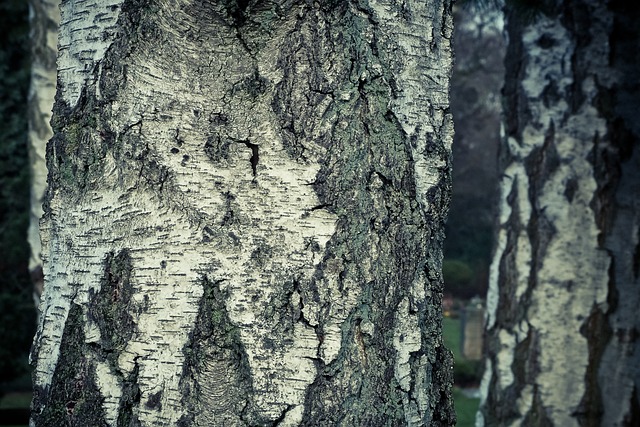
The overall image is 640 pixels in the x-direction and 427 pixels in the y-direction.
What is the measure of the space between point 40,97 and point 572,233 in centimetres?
372

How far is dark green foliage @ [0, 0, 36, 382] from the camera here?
7.75 metres

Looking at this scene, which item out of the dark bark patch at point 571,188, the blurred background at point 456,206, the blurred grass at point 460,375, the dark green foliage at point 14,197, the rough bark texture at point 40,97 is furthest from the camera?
the blurred grass at point 460,375

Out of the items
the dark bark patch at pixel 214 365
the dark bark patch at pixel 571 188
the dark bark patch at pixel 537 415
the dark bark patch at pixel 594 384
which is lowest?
the dark bark patch at pixel 537 415

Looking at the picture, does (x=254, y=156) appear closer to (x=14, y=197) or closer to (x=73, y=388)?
(x=73, y=388)

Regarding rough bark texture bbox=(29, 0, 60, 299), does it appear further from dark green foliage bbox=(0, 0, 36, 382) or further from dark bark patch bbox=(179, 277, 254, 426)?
dark bark patch bbox=(179, 277, 254, 426)

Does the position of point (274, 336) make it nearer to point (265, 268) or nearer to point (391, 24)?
point (265, 268)

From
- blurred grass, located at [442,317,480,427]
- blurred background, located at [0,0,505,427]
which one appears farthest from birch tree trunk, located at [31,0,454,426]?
blurred grass, located at [442,317,480,427]

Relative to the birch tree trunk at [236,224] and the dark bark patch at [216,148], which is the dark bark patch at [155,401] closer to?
the birch tree trunk at [236,224]

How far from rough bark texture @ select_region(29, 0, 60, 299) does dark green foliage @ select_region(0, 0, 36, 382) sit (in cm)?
234

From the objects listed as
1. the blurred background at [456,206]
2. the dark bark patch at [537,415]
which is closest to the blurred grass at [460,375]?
the blurred background at [456,206]

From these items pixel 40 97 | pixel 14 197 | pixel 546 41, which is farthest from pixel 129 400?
pixel 14 197

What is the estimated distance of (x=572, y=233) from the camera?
354cm

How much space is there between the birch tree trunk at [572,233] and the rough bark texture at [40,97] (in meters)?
3.22

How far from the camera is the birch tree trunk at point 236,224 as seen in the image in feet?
3.64
